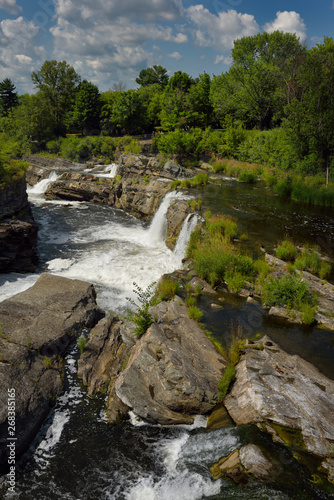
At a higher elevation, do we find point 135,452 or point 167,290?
point 167,290

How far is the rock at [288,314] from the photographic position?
34.3 ft

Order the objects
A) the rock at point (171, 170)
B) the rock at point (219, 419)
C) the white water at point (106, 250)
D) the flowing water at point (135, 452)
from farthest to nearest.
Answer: the rock at point (171, 170)
the white water at point (106, 250)
the rock at point (219, 419)
the flowing water at point (135, 452)

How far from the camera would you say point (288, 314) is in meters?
10.7

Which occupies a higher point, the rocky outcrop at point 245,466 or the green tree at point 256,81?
the green tree at point 256,81

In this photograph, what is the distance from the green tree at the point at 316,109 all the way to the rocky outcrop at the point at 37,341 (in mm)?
25387

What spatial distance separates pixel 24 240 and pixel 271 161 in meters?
30.0

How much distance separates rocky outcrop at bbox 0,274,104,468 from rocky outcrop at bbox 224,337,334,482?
15.4 feet

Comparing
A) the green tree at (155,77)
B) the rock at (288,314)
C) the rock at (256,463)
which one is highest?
the green tree at (155,77)

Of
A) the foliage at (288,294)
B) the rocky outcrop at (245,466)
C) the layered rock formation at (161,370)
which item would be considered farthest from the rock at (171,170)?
the rocky outcrop at (245,466)

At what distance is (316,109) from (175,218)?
1757 centimetres

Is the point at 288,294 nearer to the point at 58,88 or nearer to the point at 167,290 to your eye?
the point at 167,290

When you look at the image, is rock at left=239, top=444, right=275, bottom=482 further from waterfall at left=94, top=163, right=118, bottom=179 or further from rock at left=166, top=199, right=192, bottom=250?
waterfall at left=94, top=163, right=118, bottom=179

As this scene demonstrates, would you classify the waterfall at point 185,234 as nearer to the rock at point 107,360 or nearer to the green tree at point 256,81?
the rock at point 107,360

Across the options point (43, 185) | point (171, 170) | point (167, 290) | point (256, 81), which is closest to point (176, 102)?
point (256, 81)
